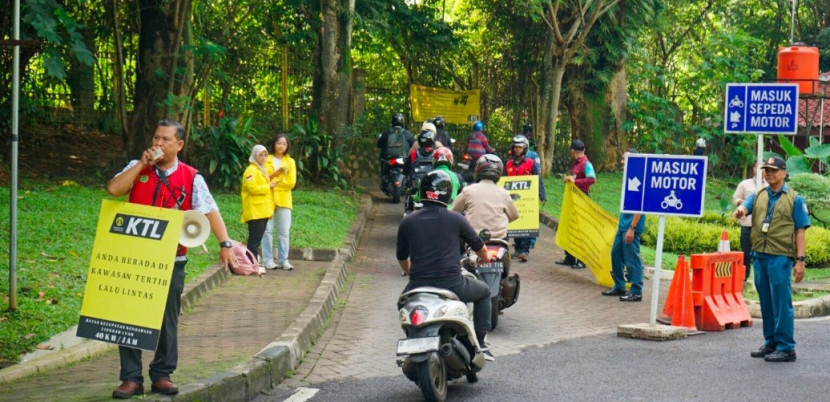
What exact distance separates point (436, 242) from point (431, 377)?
114 cm

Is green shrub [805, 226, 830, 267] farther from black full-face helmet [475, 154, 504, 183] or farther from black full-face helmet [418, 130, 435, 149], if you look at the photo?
black full-face helmet [475, 154, 504, 183]

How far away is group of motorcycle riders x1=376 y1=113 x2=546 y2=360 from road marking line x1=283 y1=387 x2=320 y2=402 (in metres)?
1.08

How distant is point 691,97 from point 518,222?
18764mm

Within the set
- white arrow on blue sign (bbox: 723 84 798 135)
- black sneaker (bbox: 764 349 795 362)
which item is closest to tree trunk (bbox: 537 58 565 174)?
white arrow on blue sign (bbox: 723 84 798 135)

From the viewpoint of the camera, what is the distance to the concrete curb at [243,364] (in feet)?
25.4

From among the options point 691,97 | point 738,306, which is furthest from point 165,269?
point 691,97

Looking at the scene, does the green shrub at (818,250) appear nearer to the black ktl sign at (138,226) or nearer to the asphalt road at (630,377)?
the asphalt road at (630,377)

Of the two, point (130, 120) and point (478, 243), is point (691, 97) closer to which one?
point (130, 120)

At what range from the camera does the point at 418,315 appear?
7.91m

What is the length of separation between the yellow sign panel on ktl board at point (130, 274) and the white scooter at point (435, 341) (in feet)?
5.95

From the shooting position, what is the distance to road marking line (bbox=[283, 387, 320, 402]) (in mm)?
8039

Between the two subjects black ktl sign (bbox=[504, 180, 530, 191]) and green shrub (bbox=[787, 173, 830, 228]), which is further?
green shrub (bbox=[787, 173, 830, 228])

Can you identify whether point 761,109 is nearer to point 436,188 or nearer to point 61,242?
point 436,188

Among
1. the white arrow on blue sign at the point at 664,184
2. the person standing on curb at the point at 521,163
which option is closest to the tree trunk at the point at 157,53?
the person standing on curb at the point at 521,163
